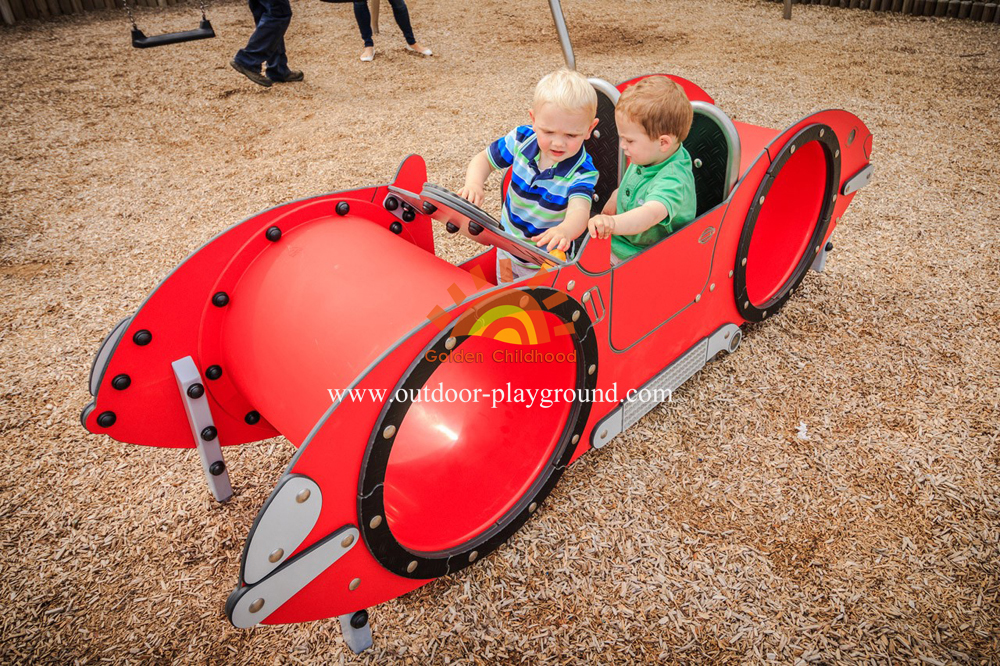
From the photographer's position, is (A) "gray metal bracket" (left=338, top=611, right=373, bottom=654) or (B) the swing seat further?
(B) the swing seat

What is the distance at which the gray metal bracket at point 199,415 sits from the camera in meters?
1.50

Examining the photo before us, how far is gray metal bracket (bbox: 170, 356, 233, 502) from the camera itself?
1496 mm

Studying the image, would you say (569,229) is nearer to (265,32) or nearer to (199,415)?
(199,415)

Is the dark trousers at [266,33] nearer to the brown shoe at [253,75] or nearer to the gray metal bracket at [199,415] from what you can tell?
the brown shoe at [253,75]

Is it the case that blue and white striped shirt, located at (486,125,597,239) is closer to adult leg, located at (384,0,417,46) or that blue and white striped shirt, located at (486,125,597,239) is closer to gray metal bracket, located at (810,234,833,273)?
gray metal bracket, located at (810,234,833,273)

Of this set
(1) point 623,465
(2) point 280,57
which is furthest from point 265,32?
(1) point 623,465

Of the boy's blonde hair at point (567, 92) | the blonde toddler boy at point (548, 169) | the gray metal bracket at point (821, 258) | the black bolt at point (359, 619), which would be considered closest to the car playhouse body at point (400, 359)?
the black bolt at point (359, 619)

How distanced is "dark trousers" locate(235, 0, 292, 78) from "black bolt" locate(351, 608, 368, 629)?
14.3 ft

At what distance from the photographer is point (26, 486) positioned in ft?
6.18

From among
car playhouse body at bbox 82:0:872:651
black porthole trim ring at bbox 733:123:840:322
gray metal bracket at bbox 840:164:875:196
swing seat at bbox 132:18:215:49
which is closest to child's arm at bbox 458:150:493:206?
car playhouse body at bbox 82:0:872:651

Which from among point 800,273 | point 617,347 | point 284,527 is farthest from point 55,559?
point 800,273

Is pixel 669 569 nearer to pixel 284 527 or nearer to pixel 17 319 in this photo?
pixel 284 527

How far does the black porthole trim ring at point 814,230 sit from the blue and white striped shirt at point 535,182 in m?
0.55

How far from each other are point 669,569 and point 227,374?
123cm
